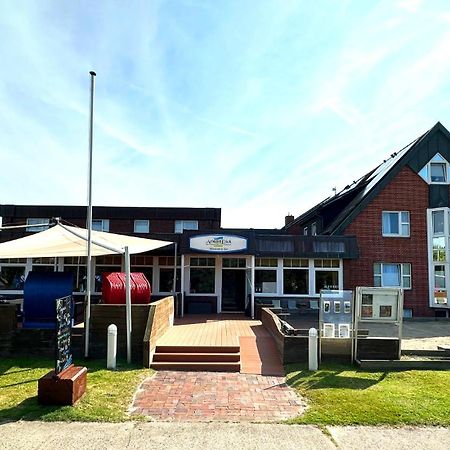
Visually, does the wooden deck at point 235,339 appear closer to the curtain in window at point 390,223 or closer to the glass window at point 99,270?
the glass window at point 99,270

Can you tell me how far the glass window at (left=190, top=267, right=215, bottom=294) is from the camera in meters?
18.6

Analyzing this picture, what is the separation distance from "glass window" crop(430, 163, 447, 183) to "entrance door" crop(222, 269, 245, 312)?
10407 mm

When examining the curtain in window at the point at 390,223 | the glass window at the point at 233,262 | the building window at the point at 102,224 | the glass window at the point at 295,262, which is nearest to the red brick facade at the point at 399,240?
the curtain in window at the point at 390,223

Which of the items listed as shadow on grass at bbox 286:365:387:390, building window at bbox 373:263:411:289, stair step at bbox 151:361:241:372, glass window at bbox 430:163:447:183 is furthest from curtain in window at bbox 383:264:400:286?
stair step at bbox 151:361:241:372

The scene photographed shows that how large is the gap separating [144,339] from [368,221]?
13.8 m

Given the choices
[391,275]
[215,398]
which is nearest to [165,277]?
[391,275]

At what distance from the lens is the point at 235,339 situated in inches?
432

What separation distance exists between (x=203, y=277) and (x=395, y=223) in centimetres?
941

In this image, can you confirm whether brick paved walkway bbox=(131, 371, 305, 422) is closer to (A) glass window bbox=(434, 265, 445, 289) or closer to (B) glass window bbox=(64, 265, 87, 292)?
(B) glass window bbox=(64, 265, 87, 292)

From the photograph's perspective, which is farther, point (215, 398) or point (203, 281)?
point (203, 281)

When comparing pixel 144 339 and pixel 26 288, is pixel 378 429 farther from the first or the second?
pixel 26 288

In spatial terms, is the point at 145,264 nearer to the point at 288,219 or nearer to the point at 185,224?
the point at 185,224

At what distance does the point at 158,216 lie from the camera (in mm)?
26703

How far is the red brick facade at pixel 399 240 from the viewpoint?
19250mm
